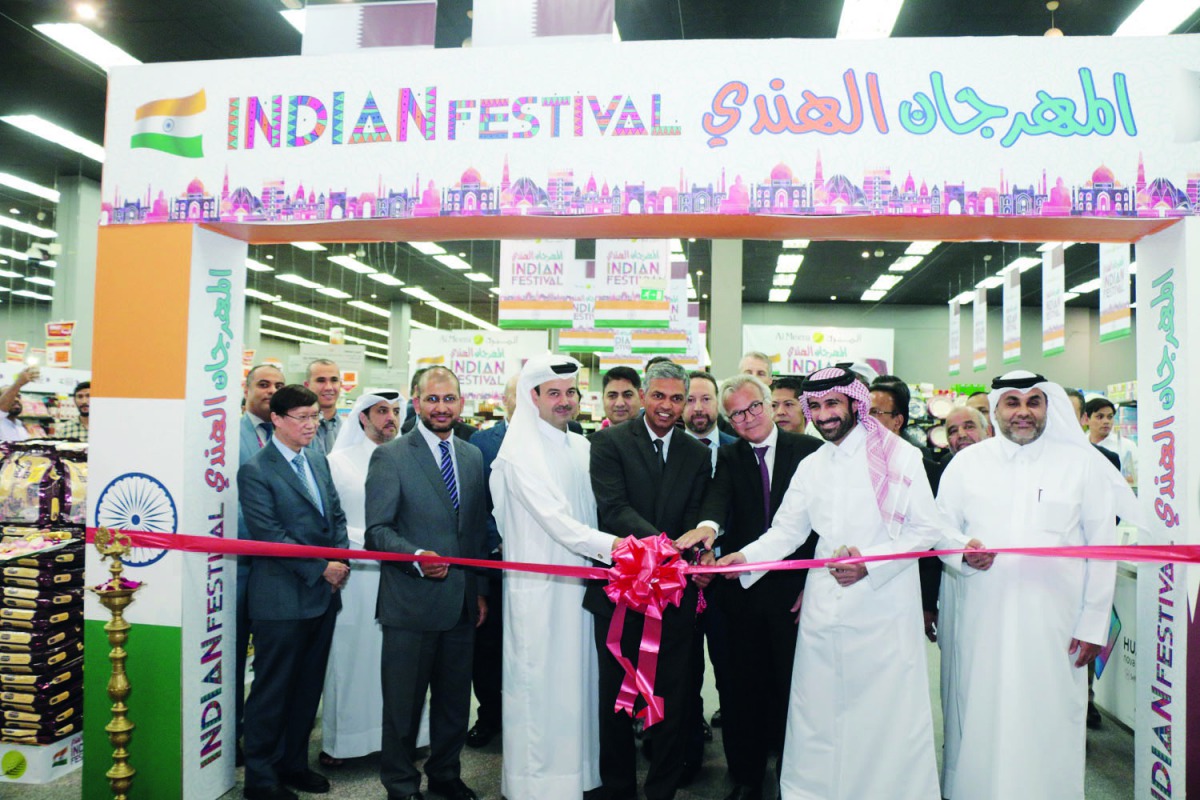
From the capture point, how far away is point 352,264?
1788cm

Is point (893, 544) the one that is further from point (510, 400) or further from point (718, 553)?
Answer: point (510, 400)

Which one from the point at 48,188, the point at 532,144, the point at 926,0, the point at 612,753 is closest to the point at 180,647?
the point at 612,753

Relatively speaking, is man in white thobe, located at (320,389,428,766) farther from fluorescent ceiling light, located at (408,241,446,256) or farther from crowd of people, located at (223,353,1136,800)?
fluorescent ceiling light, located at (408,241,446,256)

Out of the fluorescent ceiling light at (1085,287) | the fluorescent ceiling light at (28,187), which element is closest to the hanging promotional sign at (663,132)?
the fluorescent ceiling light at (28,187)

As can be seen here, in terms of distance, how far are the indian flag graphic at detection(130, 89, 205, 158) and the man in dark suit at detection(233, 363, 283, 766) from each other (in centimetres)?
115

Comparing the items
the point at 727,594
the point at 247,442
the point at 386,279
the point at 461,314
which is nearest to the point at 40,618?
the point at 247,442

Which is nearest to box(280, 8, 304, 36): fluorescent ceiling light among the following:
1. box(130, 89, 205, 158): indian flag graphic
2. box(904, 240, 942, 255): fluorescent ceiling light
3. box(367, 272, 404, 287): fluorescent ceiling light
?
box(130, 89, 205, 158): indian flag graphic

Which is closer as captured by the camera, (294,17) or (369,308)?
(294,17)

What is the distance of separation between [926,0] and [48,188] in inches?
508

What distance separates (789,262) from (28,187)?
1381cm

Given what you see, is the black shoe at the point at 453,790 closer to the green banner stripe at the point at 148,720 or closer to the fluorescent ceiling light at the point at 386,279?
the green banner stripe at the point at 148,720

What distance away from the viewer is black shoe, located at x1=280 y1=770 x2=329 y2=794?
344 cm

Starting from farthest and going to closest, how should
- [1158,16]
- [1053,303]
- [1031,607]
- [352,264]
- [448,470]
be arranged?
1. [352,264]
2. [1053,303]
3. [1158,16]
4. [448,470]
5. [1031,607]

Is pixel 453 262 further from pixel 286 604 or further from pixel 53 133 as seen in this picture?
pixel 286 604
